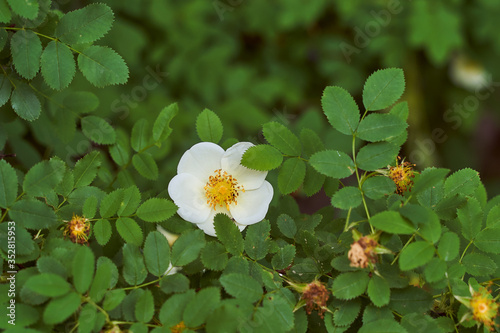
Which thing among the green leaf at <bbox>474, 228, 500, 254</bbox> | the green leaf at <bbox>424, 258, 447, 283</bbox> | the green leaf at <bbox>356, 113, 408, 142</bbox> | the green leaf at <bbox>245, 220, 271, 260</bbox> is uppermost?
the green leaf at <bbox>356, 113, 408, 142</bbox>

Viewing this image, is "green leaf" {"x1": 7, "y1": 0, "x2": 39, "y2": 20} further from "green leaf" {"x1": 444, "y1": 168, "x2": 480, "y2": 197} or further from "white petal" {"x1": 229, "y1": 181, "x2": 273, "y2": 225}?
"green leaf" {"x1": 444, "y1": 168, "x2": 480, "y2": 197}

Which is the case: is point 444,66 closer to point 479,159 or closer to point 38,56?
point 479,159

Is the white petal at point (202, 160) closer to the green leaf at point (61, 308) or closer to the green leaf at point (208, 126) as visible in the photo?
the green leaf at point (208, 126)

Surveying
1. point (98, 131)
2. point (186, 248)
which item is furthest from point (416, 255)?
point (98, 131)

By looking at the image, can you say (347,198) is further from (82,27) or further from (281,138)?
(82,27)

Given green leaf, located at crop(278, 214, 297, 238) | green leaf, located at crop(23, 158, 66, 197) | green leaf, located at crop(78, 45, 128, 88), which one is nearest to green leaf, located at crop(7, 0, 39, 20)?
green leaf, located at crop(78, 45, 128, 88)

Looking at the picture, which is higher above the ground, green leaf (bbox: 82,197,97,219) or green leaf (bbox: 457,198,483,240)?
green leaf (bbox: 82,197,97,219)

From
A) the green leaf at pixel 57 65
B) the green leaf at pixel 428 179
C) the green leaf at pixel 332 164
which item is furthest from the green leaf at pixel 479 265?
the green leaf at pixel 57 65
